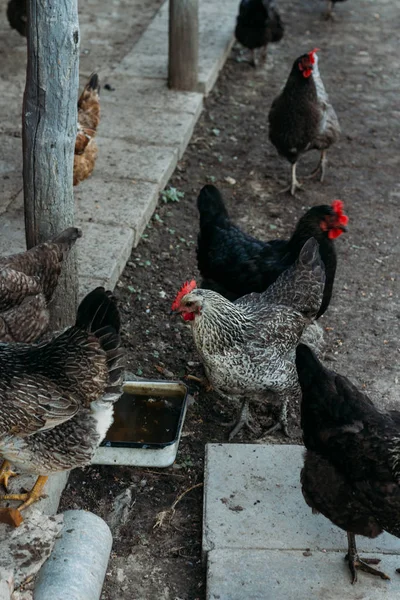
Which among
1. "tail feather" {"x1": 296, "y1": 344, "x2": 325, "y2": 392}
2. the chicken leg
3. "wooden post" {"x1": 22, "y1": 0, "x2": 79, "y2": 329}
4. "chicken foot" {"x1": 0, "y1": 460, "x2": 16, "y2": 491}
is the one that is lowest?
the chicken leg

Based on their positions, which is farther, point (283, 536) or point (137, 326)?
point (137, 326)

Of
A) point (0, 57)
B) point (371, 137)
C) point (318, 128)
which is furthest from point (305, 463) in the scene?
point (0, 57)

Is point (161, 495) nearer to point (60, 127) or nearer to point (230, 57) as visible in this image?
point (60, 127)

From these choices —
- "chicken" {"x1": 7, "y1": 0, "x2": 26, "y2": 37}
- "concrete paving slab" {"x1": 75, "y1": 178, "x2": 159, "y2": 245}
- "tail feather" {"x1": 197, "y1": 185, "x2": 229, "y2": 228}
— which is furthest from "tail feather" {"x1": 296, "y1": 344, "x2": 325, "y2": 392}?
"chicken" {"x1": 7, "y1": 0, "x2": 26, "y2": 37}

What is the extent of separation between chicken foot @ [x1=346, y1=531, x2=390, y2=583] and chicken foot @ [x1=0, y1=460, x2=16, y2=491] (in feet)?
6.09

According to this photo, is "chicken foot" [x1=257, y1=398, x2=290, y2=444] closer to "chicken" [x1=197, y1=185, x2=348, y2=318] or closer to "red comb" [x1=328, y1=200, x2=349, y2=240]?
"chicken" [x1=197, y1=185, x2=348, y2=318]

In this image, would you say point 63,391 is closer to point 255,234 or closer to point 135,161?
point 255,234

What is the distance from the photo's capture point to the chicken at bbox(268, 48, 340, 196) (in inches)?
301

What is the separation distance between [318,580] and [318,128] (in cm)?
486

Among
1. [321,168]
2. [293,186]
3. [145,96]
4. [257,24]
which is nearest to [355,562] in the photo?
[293,186]

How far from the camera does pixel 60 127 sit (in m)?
4.65

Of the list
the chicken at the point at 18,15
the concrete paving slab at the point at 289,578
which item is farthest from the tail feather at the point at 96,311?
the chicken at the point at 18,15

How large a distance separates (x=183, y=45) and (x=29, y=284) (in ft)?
16.6

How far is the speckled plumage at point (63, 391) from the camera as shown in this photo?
3869mm
